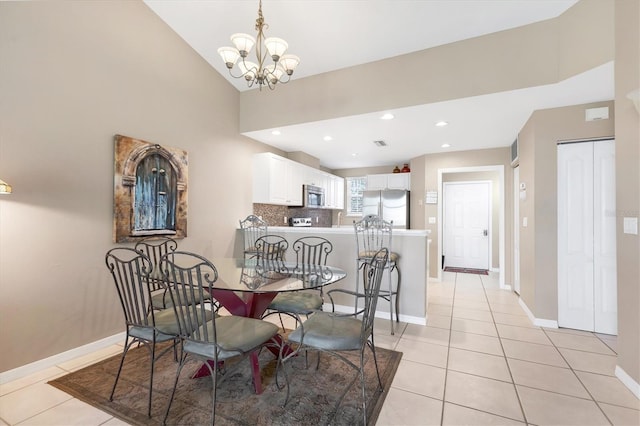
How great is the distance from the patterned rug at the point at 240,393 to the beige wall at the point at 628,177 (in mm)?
1617

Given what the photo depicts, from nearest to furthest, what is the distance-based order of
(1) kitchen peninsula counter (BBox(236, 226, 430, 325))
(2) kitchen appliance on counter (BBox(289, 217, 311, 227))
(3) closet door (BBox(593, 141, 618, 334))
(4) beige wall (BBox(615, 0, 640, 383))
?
(4) beige wall (BBox(615, 0, 640, 383))
(3) closet door (BBox(593, 141, 618, 334))
(1) kitchen peninsula counter (BBox(236, 226, 430, 325))
(2) kitchen appliance on counter (BBox(289, 217, 311, 227))

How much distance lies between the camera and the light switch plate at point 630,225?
1.98m

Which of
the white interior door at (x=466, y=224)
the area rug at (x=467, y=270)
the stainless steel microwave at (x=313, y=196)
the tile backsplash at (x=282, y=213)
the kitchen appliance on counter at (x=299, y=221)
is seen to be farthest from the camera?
the white interior door at (x=466, y=224)

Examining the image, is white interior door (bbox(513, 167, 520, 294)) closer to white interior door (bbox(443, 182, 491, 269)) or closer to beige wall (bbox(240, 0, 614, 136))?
white interior door (bbox(443, 182, 491, 269))

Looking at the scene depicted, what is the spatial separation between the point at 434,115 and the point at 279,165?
2.41 m

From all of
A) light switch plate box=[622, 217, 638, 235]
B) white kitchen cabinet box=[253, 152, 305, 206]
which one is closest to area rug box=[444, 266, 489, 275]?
white kitchen cabinet box=[253, 152, 305, 206]

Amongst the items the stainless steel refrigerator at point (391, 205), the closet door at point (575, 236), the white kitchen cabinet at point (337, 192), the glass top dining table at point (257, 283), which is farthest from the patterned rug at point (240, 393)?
the white kitchen cabinet at point (337, 192)

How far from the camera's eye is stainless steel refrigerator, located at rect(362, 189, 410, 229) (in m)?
5.76

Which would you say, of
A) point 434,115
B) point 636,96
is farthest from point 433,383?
point 434,115

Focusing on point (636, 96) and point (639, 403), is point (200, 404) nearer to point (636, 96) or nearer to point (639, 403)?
point (639, 403)

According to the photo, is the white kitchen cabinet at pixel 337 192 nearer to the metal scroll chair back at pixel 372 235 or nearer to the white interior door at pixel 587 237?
the metal scroll chair back at pixel 372 235

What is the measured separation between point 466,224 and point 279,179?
467 centimetres

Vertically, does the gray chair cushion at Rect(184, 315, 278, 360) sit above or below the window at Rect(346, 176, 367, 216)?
below

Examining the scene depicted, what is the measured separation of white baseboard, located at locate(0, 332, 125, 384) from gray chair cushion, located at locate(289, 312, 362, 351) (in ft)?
6.67
